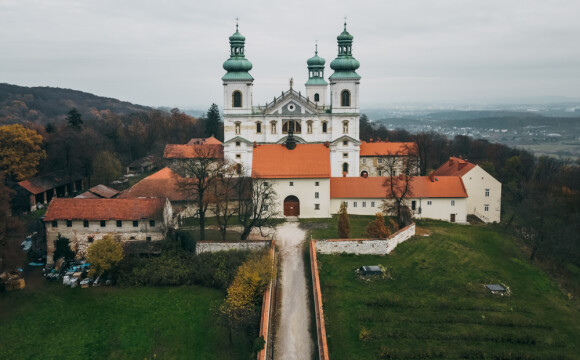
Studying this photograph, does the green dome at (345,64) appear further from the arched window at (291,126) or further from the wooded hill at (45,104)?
the wooded hill at (45,104)

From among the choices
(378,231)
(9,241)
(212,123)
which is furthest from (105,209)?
(212,123)

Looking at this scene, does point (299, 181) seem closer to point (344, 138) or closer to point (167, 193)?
point (167, 193)

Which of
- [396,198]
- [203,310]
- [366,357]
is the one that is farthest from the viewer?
[396,198]

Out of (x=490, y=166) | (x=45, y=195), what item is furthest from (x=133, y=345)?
(x=490, y=166)

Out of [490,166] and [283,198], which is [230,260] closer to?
[283,198]

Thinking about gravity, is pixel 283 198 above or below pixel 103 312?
above

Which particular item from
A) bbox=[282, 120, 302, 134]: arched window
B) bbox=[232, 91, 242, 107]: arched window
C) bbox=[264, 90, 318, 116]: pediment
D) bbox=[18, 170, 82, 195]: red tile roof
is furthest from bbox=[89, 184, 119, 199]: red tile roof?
bbox=[282, 120, 302, 134]: arched window
